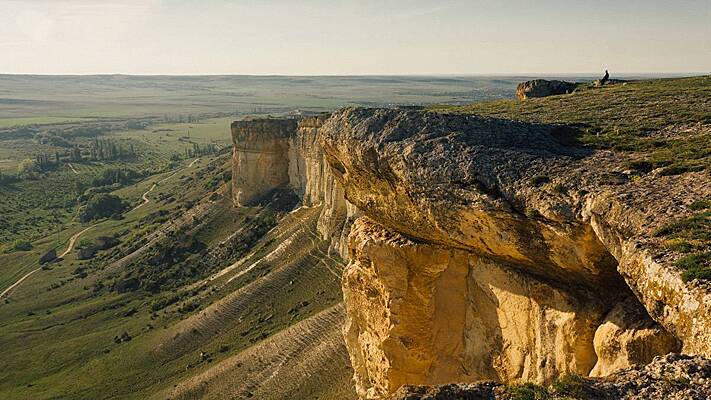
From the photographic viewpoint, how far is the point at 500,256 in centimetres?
1406

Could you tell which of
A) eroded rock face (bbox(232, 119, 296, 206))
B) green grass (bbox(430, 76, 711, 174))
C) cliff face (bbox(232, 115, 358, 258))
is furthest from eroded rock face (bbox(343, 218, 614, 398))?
eroded rock face (bbox(232, 119, 296, 206))

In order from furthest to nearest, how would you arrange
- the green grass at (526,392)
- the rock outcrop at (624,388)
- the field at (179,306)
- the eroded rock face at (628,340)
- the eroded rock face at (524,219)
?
the field at (179,306) < the eroded rock face at (628,340) < the eroded rock face at (524,219) < the green grass at (526,392) < the rock outcrop at (624,388)

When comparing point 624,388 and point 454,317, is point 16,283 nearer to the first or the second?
point 454,317

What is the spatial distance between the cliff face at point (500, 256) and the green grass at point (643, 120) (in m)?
0.87

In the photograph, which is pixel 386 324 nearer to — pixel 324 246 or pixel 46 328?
pixel 324 246

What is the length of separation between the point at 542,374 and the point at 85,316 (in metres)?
53.2

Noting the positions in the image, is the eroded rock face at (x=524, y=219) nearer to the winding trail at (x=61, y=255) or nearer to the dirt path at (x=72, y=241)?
the winding trail at (x=61, y=255)

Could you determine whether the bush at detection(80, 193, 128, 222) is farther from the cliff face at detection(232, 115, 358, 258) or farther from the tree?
the tree

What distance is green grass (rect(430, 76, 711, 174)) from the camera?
12.6 meters

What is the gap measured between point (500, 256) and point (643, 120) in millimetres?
8095

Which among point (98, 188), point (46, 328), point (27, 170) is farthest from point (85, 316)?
point (27, 170)

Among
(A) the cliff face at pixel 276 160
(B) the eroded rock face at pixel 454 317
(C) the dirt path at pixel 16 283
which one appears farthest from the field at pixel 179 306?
(B) the eroded rock face at pixel 454 317

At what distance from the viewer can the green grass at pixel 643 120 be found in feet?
41.5

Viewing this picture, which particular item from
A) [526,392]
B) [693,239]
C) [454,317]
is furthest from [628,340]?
[454,317]
